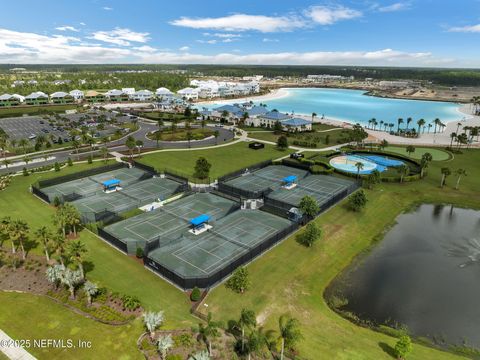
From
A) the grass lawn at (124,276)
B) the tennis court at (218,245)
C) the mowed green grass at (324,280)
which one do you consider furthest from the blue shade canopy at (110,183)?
the mowed green grass at (324,280)

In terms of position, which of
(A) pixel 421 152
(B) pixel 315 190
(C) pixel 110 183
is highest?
(C) pixel 110 183

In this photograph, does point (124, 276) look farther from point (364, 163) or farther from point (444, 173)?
point (364, 163)

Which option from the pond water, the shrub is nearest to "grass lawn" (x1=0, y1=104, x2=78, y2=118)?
the shrub

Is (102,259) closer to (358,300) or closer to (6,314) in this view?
(6,314)

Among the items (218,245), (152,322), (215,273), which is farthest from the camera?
(218,245)

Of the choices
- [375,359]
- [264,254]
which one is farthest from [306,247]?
[375,359]

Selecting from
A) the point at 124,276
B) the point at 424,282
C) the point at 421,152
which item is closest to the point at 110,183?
the point at 124,276

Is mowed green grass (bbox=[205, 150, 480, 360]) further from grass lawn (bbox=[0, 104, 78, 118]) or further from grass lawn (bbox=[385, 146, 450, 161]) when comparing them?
grass lawn (bbox=[0, 104, 78, 118])
